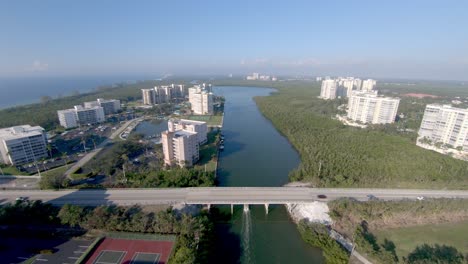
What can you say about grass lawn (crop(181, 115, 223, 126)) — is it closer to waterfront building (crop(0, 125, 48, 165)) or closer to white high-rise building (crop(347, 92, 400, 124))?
waterfront building (crop(0, 125, 48, 165))

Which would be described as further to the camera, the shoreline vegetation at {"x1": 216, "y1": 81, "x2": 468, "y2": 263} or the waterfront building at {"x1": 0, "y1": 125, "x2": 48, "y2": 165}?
the waterfront building at {"x1": 0, "y1": 125, "x2": 48, "y2": 165}

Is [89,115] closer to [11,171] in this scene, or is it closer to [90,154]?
[90,154]

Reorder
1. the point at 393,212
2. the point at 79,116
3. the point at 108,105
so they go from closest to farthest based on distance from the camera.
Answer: the point at 393,212 < the point at 79,116 < the point at 108,105

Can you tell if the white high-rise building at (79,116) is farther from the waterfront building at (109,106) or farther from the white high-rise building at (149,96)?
the white high-rise building at (149,96)

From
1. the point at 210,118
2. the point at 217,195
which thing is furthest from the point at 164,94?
the point at 217,195

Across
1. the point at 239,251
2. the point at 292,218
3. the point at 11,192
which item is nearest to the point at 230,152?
the point at 292,218

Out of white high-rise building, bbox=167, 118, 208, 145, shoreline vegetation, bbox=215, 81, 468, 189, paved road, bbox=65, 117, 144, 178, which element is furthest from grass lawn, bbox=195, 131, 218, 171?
paved road, bbox=65, 117, 144, 178

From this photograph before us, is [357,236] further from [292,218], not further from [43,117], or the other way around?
[43,117]
